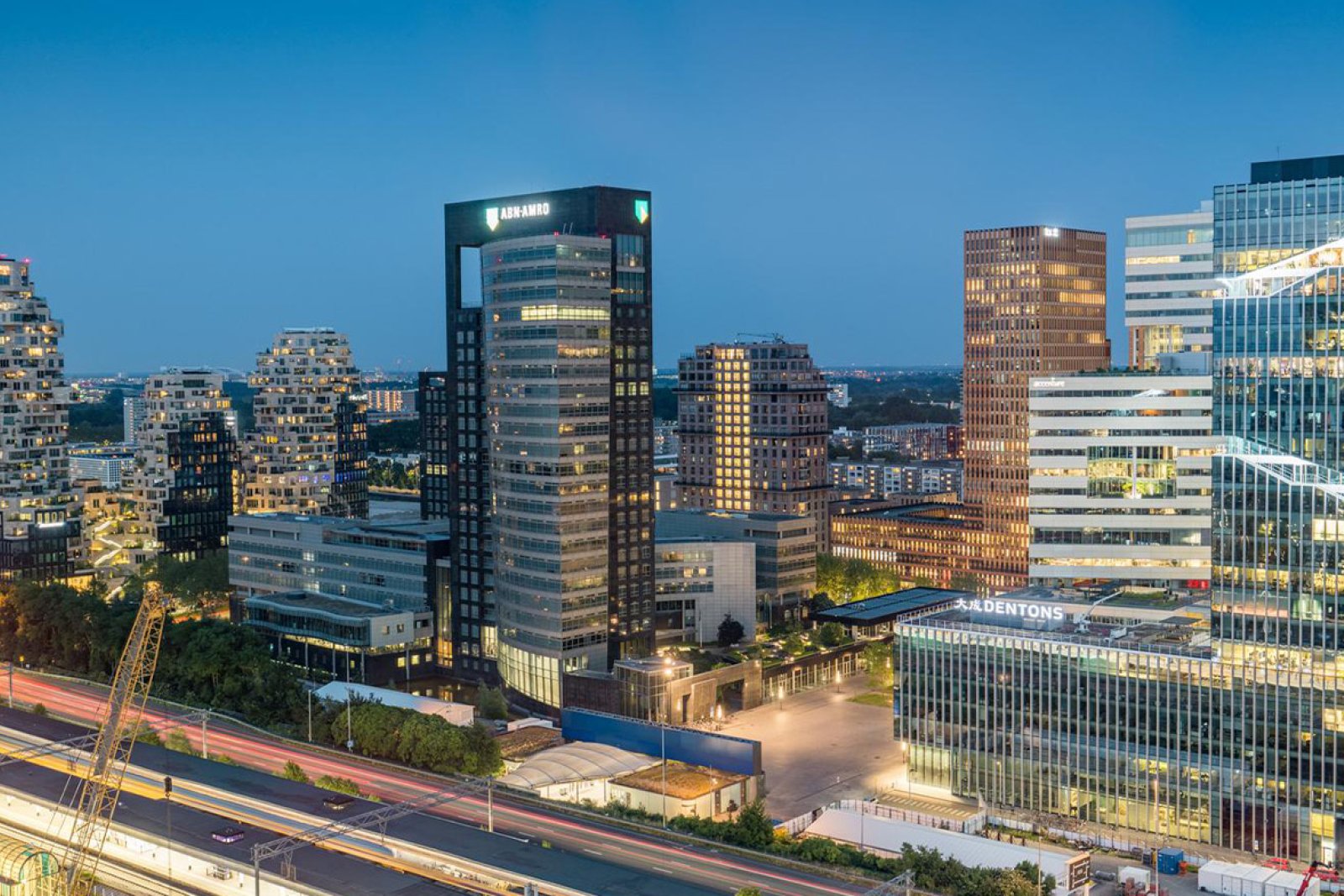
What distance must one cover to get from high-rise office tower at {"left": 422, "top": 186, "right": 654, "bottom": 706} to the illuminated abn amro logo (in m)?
0.18

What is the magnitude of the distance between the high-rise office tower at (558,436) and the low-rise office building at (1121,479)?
163 ft

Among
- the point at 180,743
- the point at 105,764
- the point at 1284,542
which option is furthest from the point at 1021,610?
the point at 180,743

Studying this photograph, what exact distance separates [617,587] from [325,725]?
132ft

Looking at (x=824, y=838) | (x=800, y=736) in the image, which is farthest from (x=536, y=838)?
(x=800, y=736)

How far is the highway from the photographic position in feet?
327

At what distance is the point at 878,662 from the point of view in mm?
193000

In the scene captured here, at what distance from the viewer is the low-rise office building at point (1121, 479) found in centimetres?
17538

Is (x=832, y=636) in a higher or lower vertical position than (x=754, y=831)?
higher

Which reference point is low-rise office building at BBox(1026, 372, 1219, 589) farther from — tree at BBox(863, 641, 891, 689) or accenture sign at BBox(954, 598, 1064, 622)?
accenture sign at BBox(954, 598, 1064, 622)

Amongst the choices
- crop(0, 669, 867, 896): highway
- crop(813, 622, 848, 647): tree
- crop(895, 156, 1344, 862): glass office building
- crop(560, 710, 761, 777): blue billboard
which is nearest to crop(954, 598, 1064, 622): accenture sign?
crop(895, 156, 1344, 862): glass office building

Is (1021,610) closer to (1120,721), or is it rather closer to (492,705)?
(1120,721)

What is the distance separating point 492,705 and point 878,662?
56.2 m

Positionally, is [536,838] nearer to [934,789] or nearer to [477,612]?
[934,789]

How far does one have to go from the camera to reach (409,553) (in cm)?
19412
